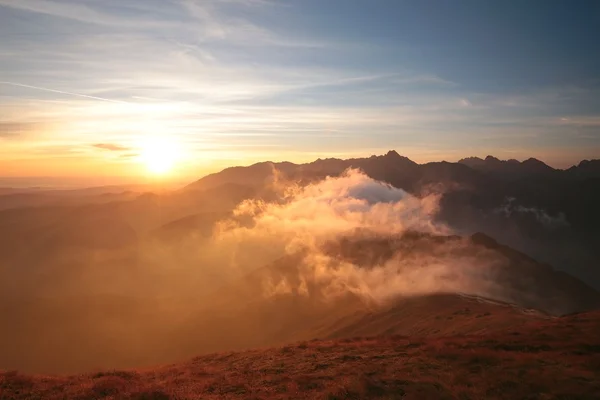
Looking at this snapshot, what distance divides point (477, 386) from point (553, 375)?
212 inches

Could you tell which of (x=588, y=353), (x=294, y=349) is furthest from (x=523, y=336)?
(x=294, y=349)

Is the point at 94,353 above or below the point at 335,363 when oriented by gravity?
below

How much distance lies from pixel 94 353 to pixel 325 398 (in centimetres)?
21117

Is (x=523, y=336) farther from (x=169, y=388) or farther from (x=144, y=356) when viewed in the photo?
(x=144, y=356)

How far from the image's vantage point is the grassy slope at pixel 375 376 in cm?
2197

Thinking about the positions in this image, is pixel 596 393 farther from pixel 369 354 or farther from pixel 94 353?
pixel 94 353

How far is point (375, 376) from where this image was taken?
25391mm

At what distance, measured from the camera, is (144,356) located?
7087 inches

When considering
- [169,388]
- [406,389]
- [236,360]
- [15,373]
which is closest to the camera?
[406,389]

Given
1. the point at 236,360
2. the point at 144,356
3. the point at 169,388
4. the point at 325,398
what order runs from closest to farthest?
the point at 325,398
the point at 169,388
the point at 236,360
the point at 144,356

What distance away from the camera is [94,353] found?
192m

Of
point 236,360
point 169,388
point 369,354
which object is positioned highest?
point 169,388

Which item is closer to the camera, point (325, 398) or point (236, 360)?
point (325, 398)

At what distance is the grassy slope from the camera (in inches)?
865
